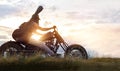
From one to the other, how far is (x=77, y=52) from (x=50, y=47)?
43.2 inches

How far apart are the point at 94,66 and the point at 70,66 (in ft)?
2.75

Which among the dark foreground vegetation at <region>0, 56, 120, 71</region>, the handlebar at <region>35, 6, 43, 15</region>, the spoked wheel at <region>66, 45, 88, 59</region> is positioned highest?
the handlebar at <region>35, 6, 43, 15</region>

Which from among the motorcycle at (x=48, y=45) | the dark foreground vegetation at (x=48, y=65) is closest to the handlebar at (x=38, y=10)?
the motorcycle at (x=48, y=45)

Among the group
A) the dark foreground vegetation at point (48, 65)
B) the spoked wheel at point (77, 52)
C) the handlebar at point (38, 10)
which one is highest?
the handlebar at point (38, 10)

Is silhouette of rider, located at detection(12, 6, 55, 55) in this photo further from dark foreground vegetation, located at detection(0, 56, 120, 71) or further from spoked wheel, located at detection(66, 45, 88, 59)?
dark foreground vegetation, located at detection(0, 56, 120, 71)

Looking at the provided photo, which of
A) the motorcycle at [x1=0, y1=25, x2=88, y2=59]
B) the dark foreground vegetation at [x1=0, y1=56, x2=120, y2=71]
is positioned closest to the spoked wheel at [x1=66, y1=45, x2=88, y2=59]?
the motorcycle at [x1=0, y1=25, x2=88, y2=59]

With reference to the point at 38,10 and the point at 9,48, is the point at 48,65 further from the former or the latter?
the point at 38,10

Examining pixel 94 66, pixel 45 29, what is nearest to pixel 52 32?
pixel 45 29

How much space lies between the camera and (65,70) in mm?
14992

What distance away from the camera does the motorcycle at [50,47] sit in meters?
19.0

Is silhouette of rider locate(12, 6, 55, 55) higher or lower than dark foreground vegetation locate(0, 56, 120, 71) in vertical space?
higher

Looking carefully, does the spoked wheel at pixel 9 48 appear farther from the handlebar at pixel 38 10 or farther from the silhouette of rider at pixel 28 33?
the handlebar at pixel 38 10

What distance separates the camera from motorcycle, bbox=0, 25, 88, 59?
19.0 m

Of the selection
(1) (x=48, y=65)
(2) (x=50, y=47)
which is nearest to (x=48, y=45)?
(2) (x=50, y=47)
